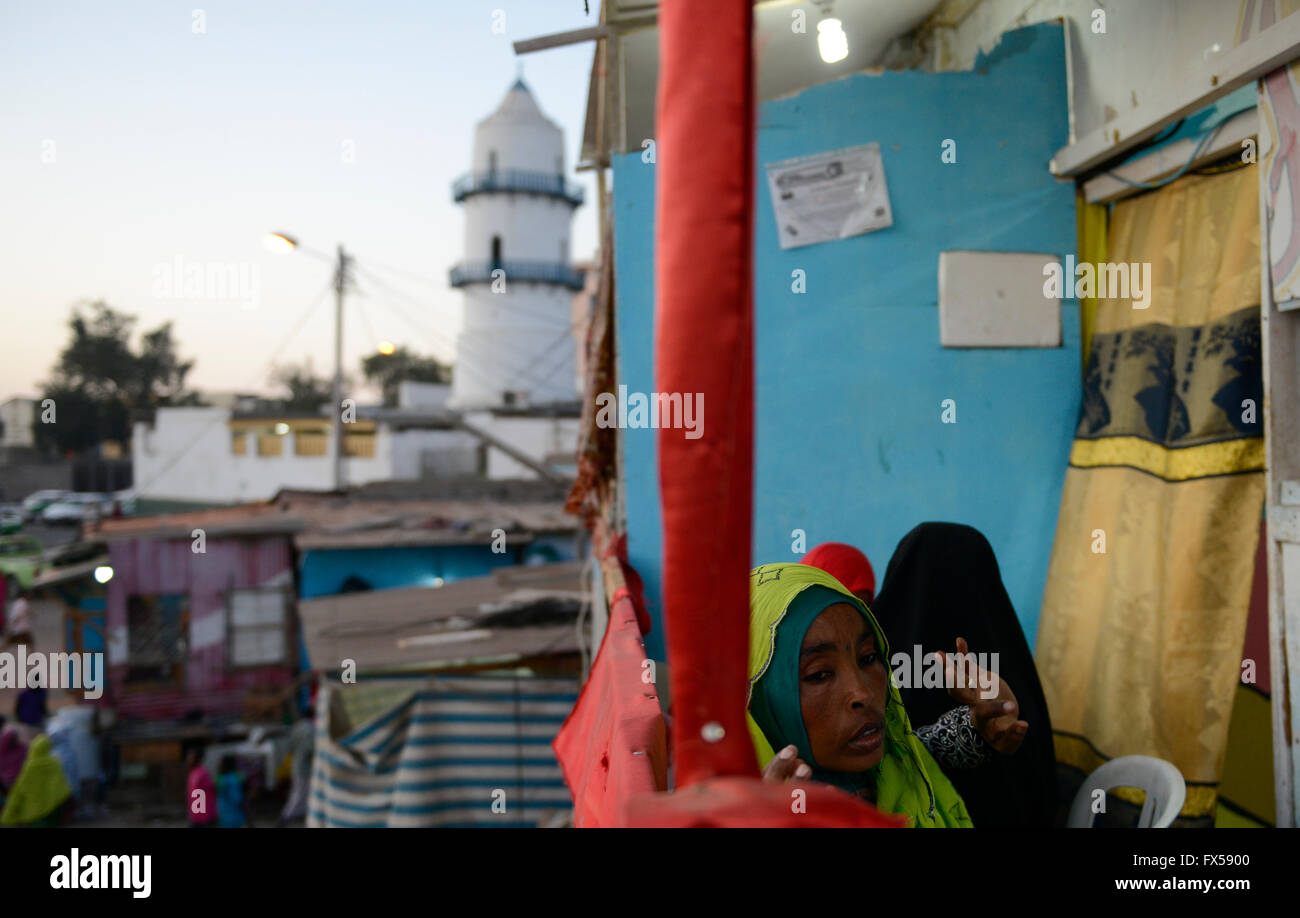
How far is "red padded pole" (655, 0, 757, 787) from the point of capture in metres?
0.87

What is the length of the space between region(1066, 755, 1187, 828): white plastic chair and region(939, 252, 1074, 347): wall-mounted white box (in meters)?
2.13

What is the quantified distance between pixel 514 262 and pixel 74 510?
58.7 ft

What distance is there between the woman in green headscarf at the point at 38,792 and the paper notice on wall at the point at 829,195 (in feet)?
27.9

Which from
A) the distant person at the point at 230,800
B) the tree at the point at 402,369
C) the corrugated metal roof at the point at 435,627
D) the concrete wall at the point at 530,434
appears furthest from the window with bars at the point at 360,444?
the corrugated metal roof at the point at 435,627

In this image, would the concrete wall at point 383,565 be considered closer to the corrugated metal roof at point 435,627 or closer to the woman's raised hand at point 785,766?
the corrugated metal roof at point 435,627

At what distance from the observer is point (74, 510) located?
29531 mm

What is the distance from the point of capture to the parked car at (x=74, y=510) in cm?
2877

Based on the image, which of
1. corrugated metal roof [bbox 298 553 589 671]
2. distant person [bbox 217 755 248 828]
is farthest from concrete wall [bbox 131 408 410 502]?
corrugated metal roof [bbox 298 553 589 671]

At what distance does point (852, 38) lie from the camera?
5.38 m

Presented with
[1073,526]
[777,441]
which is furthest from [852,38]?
[1073,526]

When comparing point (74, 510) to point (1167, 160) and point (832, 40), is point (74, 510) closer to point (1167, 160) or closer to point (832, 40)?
point (832, 40)
